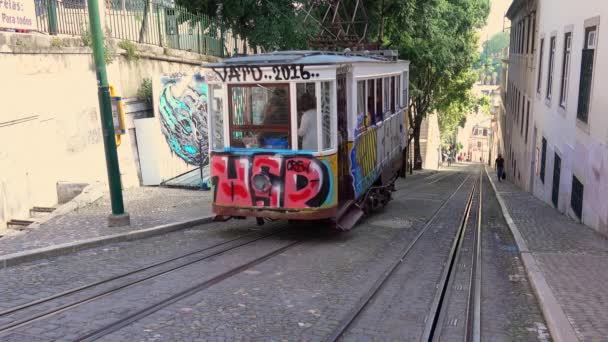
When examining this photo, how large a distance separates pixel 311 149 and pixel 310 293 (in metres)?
2.75

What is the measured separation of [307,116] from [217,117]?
1.56 meters

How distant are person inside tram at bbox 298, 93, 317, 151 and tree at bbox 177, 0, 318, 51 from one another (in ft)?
33.3

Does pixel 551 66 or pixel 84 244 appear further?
pixel 551 66

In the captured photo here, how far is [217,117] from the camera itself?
8.91m

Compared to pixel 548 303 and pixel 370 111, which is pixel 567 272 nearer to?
pixel 548 303

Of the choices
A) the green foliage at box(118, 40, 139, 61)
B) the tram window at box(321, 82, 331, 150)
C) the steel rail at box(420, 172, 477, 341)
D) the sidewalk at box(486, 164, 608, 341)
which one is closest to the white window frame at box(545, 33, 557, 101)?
the sidewalk at box(486, 164, 608, 341)

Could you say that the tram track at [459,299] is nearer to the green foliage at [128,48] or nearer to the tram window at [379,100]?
the tram window at [379,100]

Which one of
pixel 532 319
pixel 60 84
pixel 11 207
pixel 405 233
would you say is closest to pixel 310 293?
pixel 532 319

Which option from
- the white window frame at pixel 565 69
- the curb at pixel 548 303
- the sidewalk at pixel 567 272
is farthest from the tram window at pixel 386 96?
the white window frame at pixel 565 69

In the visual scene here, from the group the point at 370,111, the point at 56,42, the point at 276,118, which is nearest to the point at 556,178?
the point at 370,111

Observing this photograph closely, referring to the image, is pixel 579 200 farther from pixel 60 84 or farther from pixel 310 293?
pixel 60 84

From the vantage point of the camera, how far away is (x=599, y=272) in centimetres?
713

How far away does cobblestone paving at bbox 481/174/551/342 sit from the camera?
5.27 meters

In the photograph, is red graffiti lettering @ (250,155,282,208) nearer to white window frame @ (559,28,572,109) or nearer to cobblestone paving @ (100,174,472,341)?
cobblestone paving @ (100,174,472,341)
